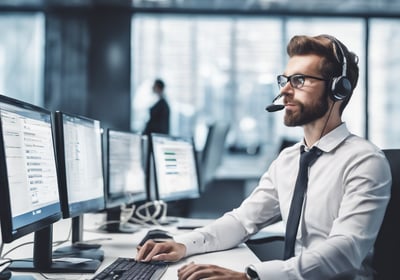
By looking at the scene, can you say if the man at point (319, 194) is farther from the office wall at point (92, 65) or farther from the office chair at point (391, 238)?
the office wall at point (92, 65)

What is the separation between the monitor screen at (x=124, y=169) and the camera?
203 cm

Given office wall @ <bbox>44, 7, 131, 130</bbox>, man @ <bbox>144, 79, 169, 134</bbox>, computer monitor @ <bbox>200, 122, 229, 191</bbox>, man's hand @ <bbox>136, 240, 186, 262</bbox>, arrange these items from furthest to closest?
office wall @ <bbox>44, 7, 131, 130</bbox>
man @ <bbox>144, 79, 169, 134</bbox>
computer monitor @ <bbox>200, 122, 229, 191</bbox>
man's hand @ <bbox>136, 240, 186, 262</bbox>

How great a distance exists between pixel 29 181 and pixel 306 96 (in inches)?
34.6

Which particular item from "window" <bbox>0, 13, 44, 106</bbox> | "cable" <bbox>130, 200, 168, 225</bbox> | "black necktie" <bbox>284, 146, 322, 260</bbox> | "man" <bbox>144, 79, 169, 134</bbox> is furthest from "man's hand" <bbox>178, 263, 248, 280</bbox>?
"window" <bbox>0, 13, 44, 106</bbox>

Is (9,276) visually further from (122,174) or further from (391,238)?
(391,238)

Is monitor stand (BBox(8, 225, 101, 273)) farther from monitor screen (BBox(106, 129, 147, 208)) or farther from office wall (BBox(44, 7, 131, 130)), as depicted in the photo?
office wall (BBox(44, 7, 131, 130))

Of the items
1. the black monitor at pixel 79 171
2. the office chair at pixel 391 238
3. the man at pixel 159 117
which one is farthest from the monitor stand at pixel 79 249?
the man at pixel 159 117

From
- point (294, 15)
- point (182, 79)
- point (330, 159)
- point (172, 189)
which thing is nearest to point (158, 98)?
point (182, 79)

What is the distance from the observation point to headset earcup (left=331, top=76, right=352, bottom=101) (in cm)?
154

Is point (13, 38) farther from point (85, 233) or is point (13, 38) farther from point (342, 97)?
point (342, 97)

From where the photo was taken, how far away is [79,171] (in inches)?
61.7

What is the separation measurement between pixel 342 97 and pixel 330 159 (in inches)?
7.6

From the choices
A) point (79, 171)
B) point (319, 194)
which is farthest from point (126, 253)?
point (319, 194)

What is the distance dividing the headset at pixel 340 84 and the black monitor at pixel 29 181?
85cm
